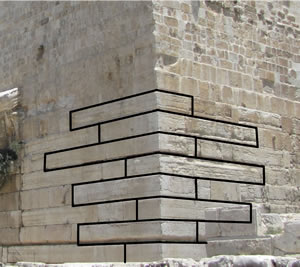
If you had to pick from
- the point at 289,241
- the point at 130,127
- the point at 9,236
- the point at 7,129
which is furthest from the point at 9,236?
the point at 289,241

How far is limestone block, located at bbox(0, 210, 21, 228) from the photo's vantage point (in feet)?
34.2

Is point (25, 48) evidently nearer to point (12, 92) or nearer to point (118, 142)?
point (12, 92)

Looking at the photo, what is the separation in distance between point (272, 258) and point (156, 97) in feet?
11.1

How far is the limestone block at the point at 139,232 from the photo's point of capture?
8.38m

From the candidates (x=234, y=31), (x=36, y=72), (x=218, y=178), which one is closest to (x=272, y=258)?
(x=218, y=178)

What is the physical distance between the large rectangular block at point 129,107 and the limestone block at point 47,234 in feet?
A: 4.57

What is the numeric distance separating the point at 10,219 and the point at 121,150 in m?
2.57

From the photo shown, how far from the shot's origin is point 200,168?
895 centimetres

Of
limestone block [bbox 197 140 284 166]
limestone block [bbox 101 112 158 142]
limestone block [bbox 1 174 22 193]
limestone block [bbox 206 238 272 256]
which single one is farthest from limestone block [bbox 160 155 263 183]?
limestone block [bbox 1 174 22 193]

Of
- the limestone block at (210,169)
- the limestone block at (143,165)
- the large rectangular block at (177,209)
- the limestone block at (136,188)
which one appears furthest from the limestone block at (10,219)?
the limestone block at (210,169)

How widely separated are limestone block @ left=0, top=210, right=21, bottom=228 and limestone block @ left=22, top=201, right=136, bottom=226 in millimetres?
153

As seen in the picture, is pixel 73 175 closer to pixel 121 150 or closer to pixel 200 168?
pixel 121 150

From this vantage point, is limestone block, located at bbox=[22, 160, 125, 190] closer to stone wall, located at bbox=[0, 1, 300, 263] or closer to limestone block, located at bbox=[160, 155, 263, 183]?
stone wall, located at bbox=[0, 1, 300, 263]

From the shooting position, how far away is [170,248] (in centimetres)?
838
